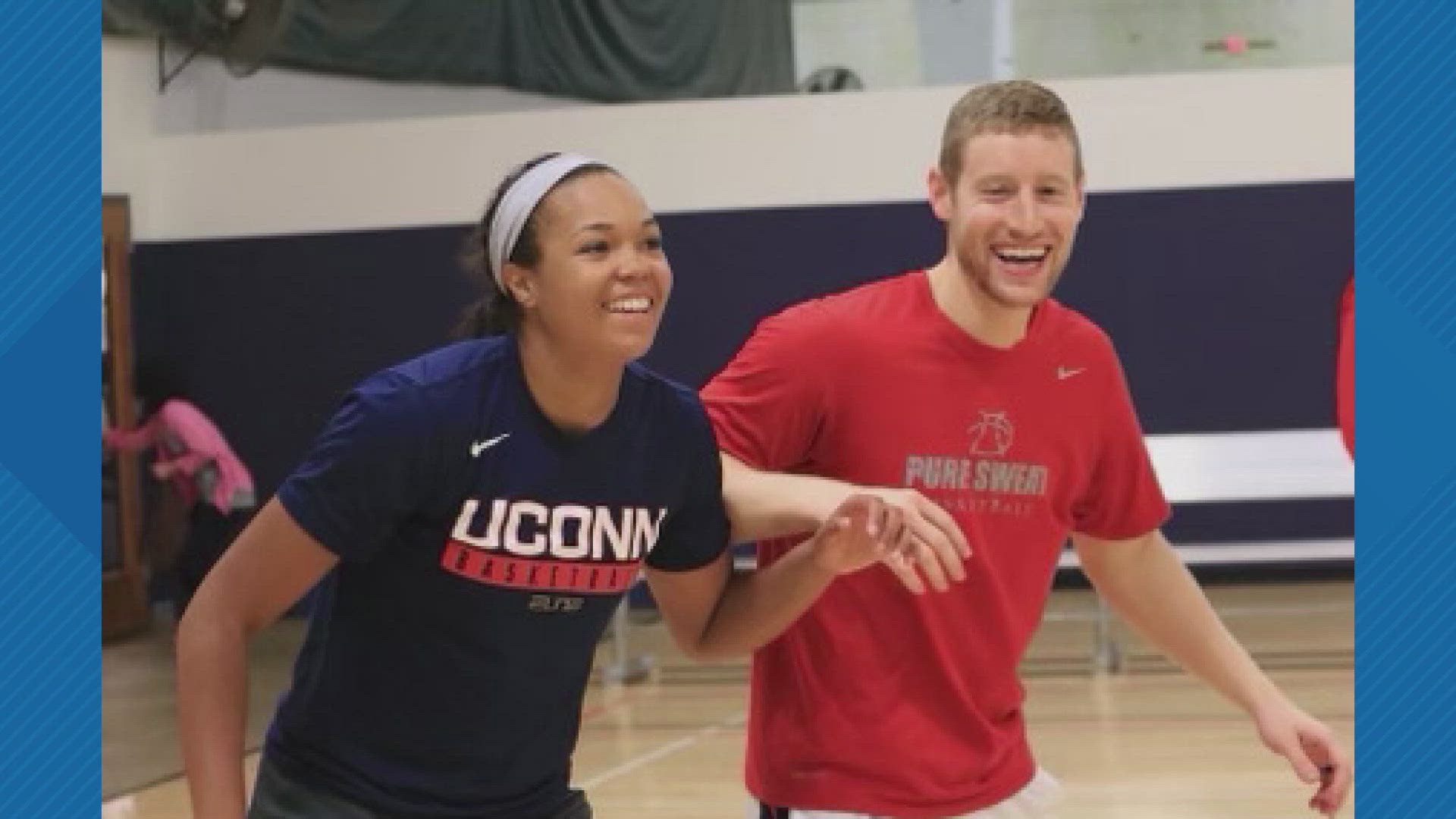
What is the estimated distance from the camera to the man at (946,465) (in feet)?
10.3

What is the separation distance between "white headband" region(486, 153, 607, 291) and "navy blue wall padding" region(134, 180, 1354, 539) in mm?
8418

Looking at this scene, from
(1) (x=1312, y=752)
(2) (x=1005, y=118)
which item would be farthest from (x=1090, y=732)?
(2) (x=1005, y=118)

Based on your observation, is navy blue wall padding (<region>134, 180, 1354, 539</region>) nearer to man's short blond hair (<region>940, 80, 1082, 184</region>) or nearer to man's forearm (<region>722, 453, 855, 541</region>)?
man's short blond hair (<region>940, 80, 1082, 184</region>)

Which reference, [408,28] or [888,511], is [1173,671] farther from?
[888,511]

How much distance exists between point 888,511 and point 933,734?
0.56 meters

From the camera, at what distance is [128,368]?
11.9m

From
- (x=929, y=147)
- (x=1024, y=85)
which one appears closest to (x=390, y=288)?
(x=929, y=147)

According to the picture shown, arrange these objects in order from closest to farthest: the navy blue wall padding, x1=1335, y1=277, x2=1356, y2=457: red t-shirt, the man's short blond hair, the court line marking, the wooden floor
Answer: the man's short blond hair
the wooden floor
the court line marking
x1=1335, y1=277, x2=1356, y2=457: red t-shirt
the navy blue wall padding

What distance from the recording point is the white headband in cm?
282

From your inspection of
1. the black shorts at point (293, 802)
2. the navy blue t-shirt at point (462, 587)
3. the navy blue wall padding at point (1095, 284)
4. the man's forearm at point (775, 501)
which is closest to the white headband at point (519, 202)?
the navy blue t-shirt at point (462, 587)

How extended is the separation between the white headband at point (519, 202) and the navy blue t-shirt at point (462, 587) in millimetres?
123

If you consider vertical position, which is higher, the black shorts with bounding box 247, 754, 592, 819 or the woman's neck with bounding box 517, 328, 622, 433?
the woman's neck with bounding box 517, 328, 622, 433

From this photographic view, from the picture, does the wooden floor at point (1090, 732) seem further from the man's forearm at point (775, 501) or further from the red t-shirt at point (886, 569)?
the man's forearm at point (775, 501)

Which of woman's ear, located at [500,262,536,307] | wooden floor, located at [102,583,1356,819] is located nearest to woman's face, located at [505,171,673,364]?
woman's ear, located at [500,262,536,307]
